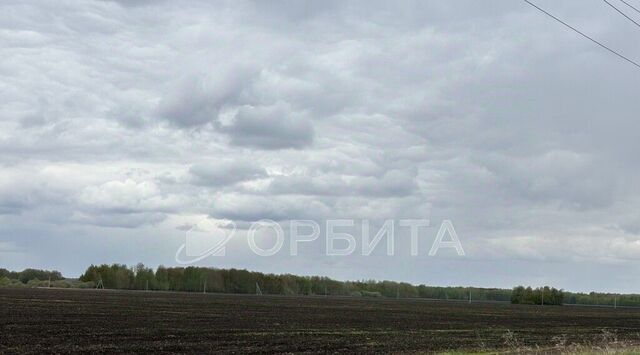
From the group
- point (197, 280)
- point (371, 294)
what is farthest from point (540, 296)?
point (197, 280)

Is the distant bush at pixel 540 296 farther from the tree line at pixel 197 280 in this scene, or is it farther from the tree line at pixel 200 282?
the tree line at pixel 197 280

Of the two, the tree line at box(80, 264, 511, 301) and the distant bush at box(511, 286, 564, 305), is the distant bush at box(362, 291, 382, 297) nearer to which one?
the tree line at box(80, 264, 511, 301)

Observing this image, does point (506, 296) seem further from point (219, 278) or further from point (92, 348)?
point (92, 348)

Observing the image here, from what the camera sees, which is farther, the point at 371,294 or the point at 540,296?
the point at 371,294

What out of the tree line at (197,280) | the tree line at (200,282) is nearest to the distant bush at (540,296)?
the tree line at (200,282)

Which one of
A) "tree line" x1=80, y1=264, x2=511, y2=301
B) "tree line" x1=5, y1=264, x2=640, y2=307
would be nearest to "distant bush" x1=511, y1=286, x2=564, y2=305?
"tree line" x1=5, y1=264, x2=640, y2=307

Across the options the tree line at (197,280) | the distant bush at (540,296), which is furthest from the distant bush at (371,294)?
the distant bush at (540,296)

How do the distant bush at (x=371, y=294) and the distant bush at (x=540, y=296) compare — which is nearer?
the distant bush at (x=540, y=296)

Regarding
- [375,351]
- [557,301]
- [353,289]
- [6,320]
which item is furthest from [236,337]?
[353,289]

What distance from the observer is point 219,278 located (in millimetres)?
180750

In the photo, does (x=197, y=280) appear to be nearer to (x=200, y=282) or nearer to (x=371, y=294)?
(x=200, y=282)

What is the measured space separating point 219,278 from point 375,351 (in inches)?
6128

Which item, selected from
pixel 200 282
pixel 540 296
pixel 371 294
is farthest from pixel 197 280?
pixel 540 296

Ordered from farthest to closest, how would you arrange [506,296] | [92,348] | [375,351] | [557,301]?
[506,296]
[557,301]
[375,351]
[92,348]
